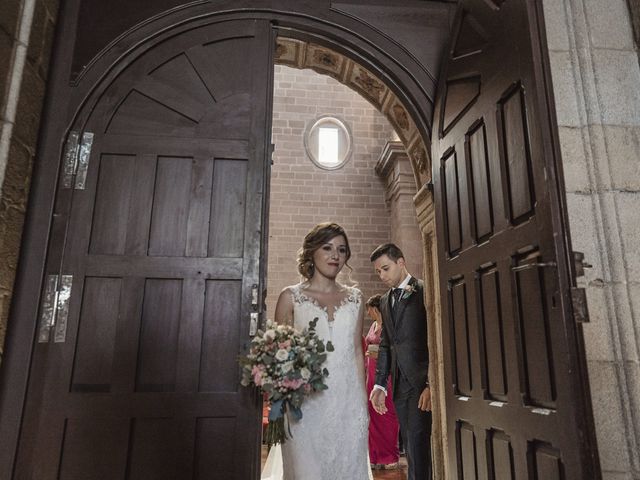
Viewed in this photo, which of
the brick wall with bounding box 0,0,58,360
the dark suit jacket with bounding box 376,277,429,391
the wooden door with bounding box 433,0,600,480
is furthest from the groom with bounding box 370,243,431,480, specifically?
the brick wall with bounding box 0,0,58,360

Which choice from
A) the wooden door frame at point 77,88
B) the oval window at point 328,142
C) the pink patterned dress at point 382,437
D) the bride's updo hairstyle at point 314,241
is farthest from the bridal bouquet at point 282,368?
the oval window at point 328,142

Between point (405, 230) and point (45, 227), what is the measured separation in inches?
254

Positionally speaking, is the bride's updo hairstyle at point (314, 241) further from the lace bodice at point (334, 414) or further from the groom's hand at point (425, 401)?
the groom's hand at point (425, 401)

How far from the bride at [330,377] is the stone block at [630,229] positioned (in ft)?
5.53

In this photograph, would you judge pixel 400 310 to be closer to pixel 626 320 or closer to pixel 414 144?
pixel 414 144

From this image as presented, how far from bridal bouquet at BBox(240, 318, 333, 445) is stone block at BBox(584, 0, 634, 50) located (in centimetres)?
223

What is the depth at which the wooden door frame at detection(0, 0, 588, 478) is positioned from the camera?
2.46 meters

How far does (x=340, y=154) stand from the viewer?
993 cm

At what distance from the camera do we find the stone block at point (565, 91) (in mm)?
2492

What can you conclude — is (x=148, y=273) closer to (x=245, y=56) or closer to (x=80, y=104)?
(x=80, y=104)

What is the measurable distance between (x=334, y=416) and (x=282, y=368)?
0.79 m

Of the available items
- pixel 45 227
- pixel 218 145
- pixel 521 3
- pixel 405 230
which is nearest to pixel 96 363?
pixel 45 227

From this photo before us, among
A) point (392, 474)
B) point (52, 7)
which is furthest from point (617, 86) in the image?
point (392, 474)

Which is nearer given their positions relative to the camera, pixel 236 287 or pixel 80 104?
pixel 236 287
